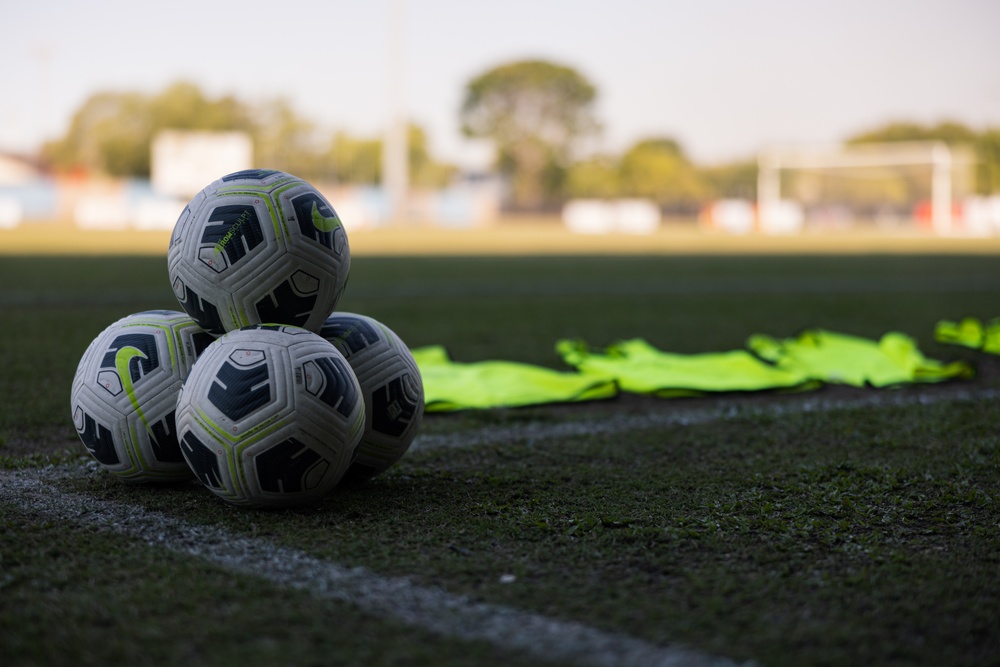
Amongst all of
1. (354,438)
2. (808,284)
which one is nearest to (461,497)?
(354,438)

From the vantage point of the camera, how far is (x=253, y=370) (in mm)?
2479

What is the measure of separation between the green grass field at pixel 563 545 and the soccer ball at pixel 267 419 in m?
0.11

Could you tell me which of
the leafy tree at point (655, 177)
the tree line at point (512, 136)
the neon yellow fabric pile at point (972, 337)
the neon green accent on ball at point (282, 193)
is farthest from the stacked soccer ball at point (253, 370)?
the leafy tree at point (655, 177)

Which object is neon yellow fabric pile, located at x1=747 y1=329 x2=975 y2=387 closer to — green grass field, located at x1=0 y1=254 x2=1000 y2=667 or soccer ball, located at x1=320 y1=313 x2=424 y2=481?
green grass field, located at x1=0 y1=254 x2=1000 y2=667

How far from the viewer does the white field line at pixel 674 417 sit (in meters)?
3.61

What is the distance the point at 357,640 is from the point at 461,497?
1018 millimetres

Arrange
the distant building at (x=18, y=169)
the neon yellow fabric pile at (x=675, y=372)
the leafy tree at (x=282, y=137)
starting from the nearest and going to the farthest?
the neon yellow fabric pile at (x=675, y=372), the distant building at (x=18, y=169), the leafy tree at (x=282, y=137)

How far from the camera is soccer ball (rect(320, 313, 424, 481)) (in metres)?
2.80

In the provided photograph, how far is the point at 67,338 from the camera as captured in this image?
231 inches

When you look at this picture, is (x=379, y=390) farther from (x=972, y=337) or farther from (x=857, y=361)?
(x=972, y=337)

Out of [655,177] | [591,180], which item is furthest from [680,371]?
[655,177]

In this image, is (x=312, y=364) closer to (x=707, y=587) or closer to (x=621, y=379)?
(x=707, y=587)

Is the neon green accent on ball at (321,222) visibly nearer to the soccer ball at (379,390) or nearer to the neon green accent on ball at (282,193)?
the neon green accent on ball at (282,193)

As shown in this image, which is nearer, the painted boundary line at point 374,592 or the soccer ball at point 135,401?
the painted boundary line at point 374,592
